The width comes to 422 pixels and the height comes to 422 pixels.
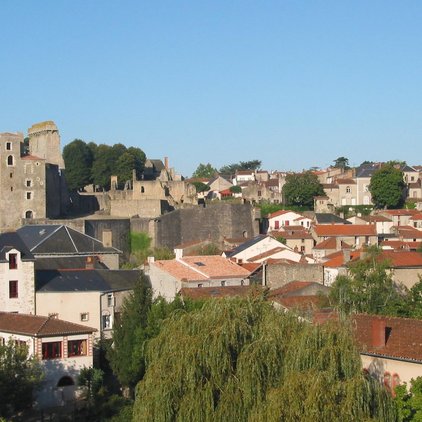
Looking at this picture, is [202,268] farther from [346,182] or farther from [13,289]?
[346,182]

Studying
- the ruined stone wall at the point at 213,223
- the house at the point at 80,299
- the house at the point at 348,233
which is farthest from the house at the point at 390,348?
the ruined stone wall at the point at 213,223

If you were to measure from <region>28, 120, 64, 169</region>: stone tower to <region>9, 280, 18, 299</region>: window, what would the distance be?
133 ft

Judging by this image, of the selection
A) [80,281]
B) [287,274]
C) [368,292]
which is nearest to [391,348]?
[368,292]

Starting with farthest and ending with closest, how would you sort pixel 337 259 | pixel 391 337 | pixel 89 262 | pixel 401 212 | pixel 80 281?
pixel 401 212
pixel 337 259
pixel 89 262
pixel 80 281
pixel 391 337

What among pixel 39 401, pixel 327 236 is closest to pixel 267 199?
pixel 327 236

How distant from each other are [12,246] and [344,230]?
31327 mm

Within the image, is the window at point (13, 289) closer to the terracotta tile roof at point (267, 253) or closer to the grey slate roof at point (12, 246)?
the grey slate roof at point (12, 246)

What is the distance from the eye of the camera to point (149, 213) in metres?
71.9

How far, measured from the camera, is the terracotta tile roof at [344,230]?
65188 mm

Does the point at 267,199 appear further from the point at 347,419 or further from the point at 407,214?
the point at 347,419

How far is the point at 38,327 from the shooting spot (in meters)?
34.0

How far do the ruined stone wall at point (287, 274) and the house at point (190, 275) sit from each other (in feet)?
3.80

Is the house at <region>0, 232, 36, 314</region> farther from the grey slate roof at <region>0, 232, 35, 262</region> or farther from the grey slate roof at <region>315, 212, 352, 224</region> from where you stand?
the grey slate roof at <region>315, 212, 352, 224</region>

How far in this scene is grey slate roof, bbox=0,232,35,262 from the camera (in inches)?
1548
